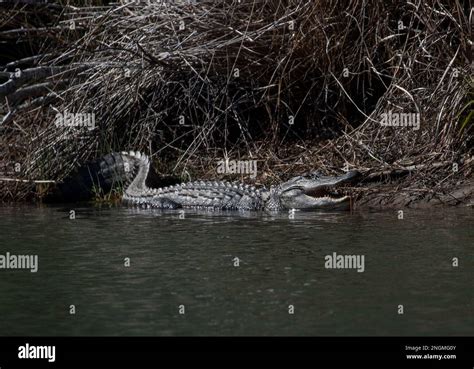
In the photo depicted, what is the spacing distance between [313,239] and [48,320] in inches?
105

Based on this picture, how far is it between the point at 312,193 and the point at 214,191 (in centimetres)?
101

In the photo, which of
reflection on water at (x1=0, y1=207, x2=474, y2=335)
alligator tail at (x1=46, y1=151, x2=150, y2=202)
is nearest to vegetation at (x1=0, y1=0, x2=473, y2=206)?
alligator tail at (x1=46, y1=151, x2=150, y2=202)

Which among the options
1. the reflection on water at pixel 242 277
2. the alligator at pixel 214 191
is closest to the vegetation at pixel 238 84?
the alligator at pixel 214 191

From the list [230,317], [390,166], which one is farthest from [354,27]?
[230,317]

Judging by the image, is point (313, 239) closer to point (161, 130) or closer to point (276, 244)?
point (276, 244)

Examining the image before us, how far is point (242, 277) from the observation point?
5.52m

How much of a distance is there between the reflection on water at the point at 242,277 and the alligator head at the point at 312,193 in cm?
51

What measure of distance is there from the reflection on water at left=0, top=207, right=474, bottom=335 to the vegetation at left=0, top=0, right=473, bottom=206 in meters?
1.63

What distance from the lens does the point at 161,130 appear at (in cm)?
1041

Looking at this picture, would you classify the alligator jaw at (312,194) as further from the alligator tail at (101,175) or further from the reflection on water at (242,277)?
the alligator tail at (101,175)

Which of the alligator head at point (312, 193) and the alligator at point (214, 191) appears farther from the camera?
the alligator at point (214, 191)

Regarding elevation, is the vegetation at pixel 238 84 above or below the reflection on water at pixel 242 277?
above

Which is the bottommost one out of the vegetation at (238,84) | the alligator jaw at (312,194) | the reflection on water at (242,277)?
the reflection on water at (242,277)

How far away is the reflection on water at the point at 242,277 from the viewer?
4520 millimetres
